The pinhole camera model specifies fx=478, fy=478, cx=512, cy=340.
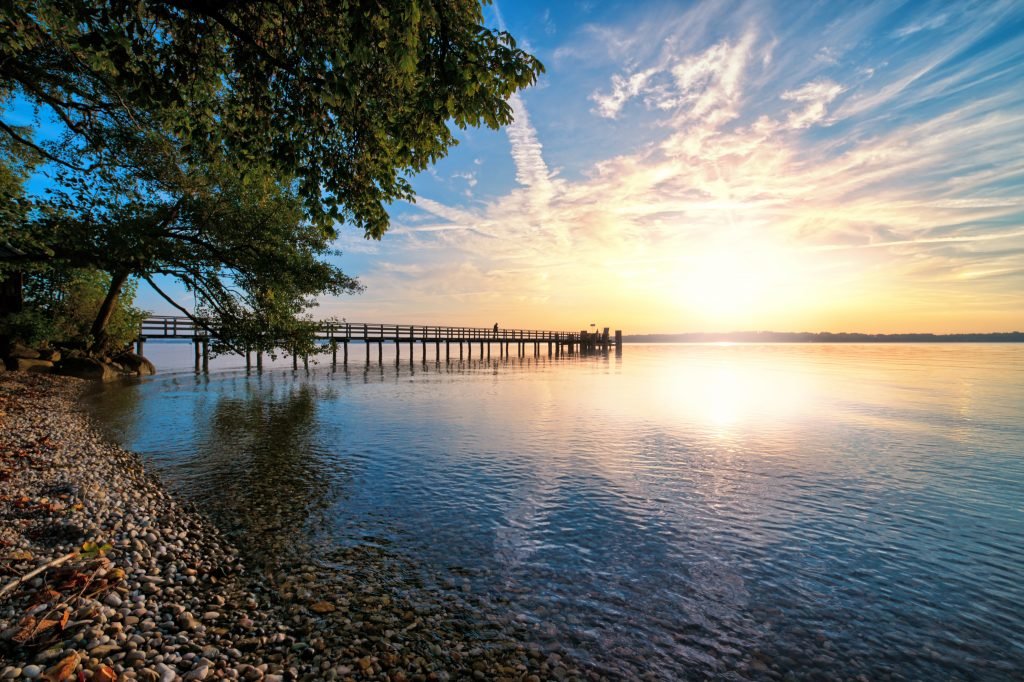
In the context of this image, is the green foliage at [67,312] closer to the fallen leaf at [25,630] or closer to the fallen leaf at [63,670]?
the fallen leaf at [25,630]

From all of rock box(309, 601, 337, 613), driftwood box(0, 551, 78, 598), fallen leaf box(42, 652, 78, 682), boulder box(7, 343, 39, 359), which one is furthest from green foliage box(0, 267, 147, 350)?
fallen leaf box(42, 652, 78, 682)

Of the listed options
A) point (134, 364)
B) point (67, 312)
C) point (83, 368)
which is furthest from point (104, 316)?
point (134, 364)

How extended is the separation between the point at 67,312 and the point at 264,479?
25647mm

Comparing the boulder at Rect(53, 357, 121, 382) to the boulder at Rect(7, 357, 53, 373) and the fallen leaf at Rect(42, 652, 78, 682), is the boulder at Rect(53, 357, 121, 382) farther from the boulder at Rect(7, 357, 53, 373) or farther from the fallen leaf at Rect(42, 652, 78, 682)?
the fallen leaf at Rect(42, 652, 78, 682)

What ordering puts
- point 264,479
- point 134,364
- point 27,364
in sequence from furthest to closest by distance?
1. point 134,364
2. point 27,364
3. point 264,479

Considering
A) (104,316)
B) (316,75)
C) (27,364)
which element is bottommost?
(27,364)

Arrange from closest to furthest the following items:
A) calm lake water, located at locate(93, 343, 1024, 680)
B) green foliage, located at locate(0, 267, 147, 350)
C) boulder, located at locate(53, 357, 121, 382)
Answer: calm lake water, located at locate(93, 343, 1024, 680) → green foliage, located at locate(0, 267, 147, 350) → boulder, located at locate(53, 357, 121, 382)

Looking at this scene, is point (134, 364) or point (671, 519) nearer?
point (671, 519)

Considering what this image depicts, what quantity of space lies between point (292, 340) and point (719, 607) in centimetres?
1830

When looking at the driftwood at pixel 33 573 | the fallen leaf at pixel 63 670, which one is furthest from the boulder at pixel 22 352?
the fallen leaf at pixel 63 670

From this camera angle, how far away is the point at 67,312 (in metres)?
25.7

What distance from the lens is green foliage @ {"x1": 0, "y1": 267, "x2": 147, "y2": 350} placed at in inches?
884

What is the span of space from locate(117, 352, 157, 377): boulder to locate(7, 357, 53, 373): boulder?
21.9ft

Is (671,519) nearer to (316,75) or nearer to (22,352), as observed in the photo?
(316,75)
